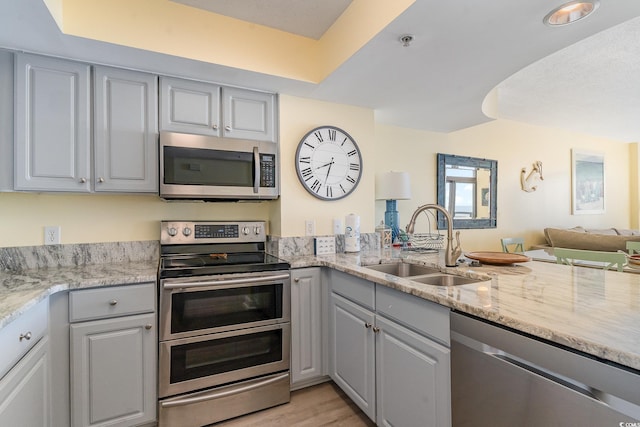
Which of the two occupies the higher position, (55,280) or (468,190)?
(468,190)

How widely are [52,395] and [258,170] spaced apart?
160 centimetres

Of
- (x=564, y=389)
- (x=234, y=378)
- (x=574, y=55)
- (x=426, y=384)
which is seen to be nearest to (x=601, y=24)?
(x=574, y=55)

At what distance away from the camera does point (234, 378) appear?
183 centimetres

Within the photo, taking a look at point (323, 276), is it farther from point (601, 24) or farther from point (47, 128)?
point (601, 24)

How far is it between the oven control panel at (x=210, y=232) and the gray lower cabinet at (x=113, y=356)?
1.71ft

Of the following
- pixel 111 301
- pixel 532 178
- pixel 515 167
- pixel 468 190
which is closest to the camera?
pixel 111 301

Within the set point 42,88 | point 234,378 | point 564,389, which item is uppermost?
point 42,88

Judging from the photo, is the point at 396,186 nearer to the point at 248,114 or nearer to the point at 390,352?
the point at 248,114

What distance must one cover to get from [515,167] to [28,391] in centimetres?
517

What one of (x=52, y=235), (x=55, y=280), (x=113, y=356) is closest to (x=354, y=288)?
(x=113, y=356)

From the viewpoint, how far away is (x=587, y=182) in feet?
17.0

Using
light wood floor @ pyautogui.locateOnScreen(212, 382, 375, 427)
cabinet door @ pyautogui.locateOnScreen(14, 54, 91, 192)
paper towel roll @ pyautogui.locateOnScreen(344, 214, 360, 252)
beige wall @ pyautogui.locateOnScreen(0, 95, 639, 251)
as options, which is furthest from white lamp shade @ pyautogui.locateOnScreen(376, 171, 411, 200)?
cabinet door @ pyautogui.locateOnScreen(14, 54, 91, 192)

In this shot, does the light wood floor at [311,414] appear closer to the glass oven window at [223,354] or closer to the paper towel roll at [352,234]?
the glass oven window at [223,354]

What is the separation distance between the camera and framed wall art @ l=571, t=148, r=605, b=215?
4988 mm
